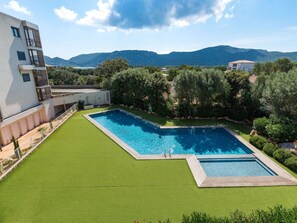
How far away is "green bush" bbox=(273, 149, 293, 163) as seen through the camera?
13070 mm

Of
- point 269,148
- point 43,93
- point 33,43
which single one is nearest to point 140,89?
point 43,93

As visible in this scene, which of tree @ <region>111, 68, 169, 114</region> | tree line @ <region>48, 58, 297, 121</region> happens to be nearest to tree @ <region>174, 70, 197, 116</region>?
tree line @ <region>48, 58, 297, 121</region>

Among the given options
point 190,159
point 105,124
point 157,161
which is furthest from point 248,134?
point 105,124

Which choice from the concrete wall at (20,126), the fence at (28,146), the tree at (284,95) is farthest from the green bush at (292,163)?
the concrete wall at (20,126)

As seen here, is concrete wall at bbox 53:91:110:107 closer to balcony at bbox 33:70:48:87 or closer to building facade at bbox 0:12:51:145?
building facade at bbox 0:12:51:145

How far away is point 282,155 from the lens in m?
13.3

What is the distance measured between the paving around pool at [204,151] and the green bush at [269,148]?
57 cm

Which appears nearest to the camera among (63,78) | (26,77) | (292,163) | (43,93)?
(292,163)

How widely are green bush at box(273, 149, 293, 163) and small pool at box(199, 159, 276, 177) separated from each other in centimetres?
124

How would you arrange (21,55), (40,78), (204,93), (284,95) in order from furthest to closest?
(40,78), (204,93), (21,55), (284,95)

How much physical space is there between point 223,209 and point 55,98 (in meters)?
24.7

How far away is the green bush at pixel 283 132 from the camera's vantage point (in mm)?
15133

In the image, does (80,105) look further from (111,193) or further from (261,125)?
(261,125)

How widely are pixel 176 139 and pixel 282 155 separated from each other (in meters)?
8.86
